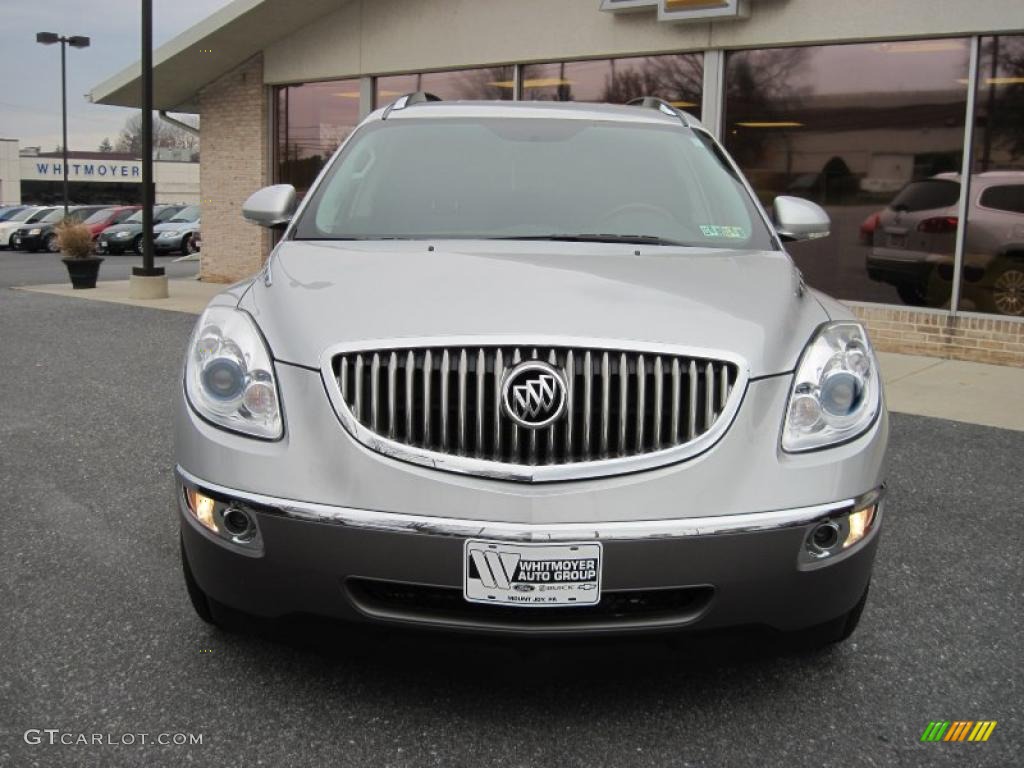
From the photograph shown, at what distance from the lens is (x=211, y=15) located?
50.3 ft

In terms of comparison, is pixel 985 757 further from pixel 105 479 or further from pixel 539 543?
pixel 105 479

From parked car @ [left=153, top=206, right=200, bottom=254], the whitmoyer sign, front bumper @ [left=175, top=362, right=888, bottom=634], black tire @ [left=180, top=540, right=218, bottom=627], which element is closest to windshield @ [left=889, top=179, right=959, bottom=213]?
front bumper @ [left=175, top=362, right=888, bottom=634]

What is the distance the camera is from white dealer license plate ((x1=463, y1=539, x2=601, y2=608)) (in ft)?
7.95

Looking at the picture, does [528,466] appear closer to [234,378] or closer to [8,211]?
[234,378]

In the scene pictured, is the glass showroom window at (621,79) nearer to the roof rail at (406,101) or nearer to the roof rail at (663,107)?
the roof rail at (663,107)

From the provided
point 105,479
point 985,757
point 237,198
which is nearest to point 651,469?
point 985,757

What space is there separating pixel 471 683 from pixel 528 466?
0.79 metres

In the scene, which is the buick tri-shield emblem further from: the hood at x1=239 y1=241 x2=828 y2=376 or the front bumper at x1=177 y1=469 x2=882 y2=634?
the front bumper at x1=177 y1=469 x2=882 y2=634

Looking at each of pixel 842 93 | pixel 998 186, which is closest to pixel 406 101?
pixel 998 186

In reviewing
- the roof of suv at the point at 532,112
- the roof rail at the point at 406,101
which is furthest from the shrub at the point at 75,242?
the roof of suv at the point at 532,112

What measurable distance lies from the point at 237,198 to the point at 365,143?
45.9ft

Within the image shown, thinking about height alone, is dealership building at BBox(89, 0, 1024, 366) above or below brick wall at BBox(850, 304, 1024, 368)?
above

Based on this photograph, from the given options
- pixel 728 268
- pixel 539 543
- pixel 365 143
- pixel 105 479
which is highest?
pixel 365 143

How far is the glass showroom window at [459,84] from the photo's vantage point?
44.9 feet
